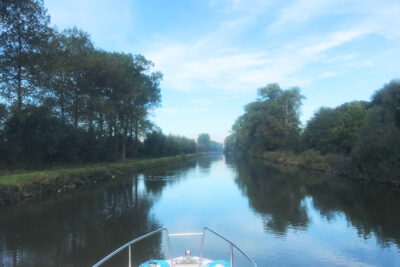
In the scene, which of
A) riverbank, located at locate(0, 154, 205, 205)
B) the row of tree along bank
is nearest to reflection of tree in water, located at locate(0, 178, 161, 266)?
riverbank, located at locate(0, 154, 205, 205)

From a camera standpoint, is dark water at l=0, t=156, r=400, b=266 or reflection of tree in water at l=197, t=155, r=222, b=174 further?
reflection of tree in water at l=197, t=155, r=222, b=174

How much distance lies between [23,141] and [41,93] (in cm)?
423

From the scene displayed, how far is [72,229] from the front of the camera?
1200cm

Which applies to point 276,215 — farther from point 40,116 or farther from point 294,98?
point 294,98

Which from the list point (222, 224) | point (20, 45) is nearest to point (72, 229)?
point (222, 224)

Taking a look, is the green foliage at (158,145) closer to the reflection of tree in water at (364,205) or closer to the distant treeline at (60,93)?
the distant treeline at (60,93)

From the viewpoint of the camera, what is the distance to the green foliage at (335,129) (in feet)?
107

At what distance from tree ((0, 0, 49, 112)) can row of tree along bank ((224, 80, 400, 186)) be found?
2607 centimetres

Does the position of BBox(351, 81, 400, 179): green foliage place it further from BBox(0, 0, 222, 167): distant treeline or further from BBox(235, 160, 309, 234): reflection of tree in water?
BBox(0, 0, 222, 167): distant treeline

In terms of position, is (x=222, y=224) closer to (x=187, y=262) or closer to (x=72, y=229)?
(x=72, y=229)

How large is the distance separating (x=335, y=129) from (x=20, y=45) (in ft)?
104

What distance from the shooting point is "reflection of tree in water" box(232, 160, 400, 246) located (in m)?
12.2

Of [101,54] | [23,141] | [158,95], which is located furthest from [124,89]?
[23,141]

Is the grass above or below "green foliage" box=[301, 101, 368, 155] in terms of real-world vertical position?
below
